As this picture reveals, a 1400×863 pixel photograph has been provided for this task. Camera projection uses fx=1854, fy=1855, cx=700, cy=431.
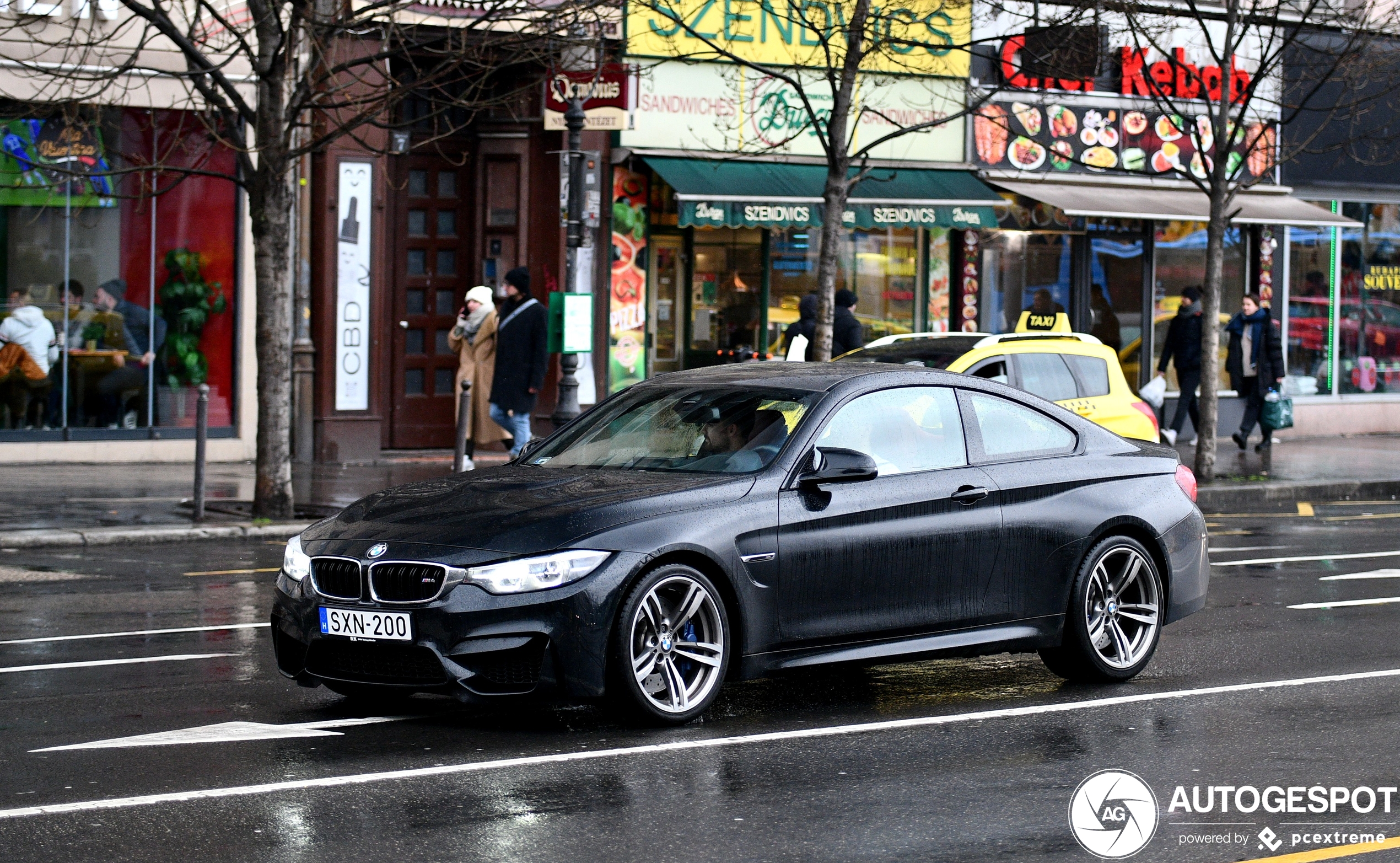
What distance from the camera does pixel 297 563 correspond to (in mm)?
7547

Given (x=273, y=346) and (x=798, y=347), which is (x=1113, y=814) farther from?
(x=798, y=347)

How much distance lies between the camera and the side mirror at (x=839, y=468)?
7.71m

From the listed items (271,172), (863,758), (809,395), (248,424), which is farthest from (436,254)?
(863,758)

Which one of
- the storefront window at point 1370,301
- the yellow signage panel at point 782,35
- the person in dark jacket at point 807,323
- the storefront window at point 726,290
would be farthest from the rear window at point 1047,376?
the storefront window at point 1370,301

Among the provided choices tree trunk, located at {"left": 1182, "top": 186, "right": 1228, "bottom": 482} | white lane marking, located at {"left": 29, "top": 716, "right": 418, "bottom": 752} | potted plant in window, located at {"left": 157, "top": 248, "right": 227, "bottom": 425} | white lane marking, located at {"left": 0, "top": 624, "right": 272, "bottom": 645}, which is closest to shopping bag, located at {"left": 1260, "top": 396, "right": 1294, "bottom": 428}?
tree trunk, located at {"left": 1182, "top": 186, "right": 1228, "bottom": 482}

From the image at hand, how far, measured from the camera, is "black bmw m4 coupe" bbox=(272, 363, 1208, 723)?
7.01 meters

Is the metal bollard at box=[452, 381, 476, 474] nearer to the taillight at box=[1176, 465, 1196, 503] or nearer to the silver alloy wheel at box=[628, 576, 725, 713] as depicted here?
the taillight at box=[1176, 465, 1196, 503]

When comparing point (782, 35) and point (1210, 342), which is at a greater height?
point (782, 35)

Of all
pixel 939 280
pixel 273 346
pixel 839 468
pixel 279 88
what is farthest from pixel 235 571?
pixel 939 280

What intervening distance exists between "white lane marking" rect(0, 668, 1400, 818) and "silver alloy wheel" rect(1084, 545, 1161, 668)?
327 mm

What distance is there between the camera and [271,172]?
15.1 metres

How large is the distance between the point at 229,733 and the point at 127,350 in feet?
44.5

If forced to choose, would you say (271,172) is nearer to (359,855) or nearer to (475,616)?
(475,616)

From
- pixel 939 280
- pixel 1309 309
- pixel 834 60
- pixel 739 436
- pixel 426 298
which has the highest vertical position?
pixel 834 60
